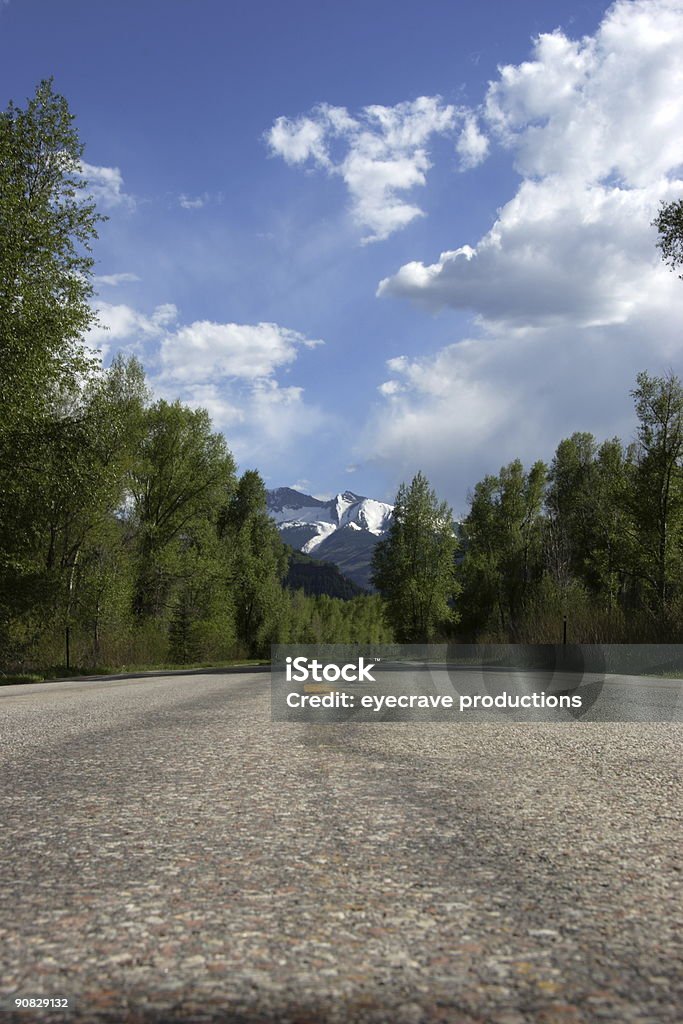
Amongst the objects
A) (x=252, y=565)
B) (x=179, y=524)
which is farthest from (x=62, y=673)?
(x=252, y=565)

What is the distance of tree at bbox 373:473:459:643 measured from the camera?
51.4m

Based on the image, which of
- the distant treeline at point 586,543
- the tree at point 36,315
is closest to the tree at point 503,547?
the distant treeline at point 586,543

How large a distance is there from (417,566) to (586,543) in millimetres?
11067

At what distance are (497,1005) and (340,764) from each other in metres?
3.65

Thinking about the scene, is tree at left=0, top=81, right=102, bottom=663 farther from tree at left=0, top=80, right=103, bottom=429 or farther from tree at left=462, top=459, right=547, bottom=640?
tree at left=462, top=459, right=547, bottom=640

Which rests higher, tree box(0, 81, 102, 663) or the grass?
tree box(0, 81, 102, 663)

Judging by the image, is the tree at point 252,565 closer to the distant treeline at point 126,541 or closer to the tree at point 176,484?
the distant treeline at point 126,541

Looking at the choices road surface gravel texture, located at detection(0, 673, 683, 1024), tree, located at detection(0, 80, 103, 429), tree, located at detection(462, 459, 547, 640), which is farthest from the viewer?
tree, located at detection(462, 459, 547, 640)

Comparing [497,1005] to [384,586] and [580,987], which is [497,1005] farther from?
[384,586]

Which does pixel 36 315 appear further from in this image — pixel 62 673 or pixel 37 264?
pixel 62 673

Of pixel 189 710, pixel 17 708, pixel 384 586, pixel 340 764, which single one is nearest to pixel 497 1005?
pixel 340 764

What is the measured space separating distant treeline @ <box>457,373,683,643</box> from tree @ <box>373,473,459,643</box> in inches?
133

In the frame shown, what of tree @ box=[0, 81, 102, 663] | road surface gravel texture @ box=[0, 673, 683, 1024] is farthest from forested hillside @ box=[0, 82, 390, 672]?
road surface gravel texture @ box=[0, 673, 683, 1024]

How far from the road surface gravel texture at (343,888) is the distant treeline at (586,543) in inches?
783
